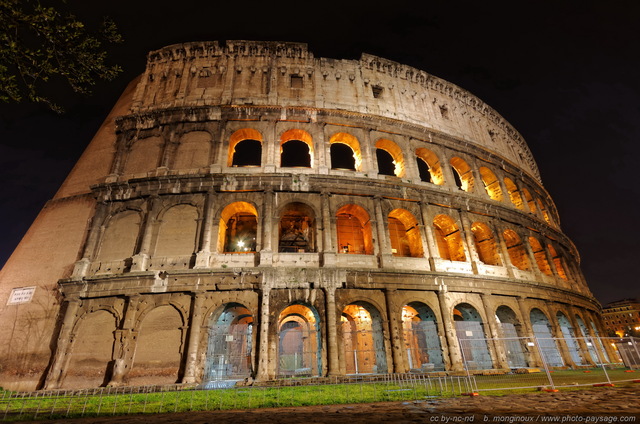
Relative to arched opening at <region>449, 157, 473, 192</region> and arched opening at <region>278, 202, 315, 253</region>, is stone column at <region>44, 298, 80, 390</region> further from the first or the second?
arched opening at <region>449, 157, 473, 192</region>

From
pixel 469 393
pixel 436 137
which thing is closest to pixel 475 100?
pixel 436 137

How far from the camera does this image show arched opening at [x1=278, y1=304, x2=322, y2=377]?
41.6 ft

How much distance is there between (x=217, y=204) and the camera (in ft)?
44.8

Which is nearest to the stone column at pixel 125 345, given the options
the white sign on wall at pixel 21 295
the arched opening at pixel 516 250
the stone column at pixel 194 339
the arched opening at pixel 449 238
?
the stone column at pixel 194 339

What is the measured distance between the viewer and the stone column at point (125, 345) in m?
10.8

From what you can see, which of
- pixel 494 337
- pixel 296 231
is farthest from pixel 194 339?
pixel 494 337

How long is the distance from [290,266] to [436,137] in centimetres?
1157

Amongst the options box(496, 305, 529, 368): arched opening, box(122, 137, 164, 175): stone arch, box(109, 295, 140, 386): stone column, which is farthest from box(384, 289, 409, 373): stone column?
box(122, 137, 164, 175): stone arch

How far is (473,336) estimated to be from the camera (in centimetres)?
1377

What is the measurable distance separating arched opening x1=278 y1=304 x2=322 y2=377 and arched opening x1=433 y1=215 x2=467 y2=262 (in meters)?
7.78

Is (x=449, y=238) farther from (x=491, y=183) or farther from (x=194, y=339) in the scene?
(x=194, y=339)

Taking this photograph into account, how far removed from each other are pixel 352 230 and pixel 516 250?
31.5 ft

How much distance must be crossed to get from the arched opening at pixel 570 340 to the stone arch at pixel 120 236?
A: 67.4 feet

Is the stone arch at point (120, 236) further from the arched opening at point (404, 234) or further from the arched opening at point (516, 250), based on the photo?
the arched opening at point (516, 250)
